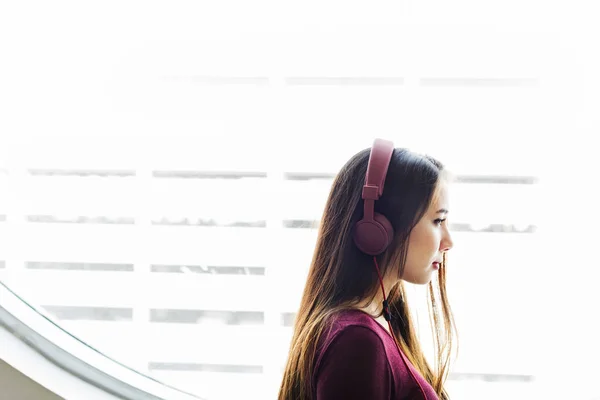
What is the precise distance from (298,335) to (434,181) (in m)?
0.36

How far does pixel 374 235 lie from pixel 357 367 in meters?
0.21

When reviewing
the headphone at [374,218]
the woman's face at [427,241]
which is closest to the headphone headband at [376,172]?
the headphone at [374,218]

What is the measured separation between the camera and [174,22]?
5.26ft

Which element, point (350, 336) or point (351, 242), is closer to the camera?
point (350, 336)

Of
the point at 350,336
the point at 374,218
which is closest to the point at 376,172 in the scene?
the point at 374,218

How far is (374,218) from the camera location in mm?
915

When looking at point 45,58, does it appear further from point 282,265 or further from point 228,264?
point 282,265

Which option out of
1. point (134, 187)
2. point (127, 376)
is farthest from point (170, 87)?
point (127, 376)

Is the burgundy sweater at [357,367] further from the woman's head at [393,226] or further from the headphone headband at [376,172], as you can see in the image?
the headphone headband at [376,172]

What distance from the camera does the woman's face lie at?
3.15ft

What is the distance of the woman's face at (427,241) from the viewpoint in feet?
3.15

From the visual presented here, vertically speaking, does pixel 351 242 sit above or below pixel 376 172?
below

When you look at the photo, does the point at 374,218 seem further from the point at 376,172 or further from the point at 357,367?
the point at 357,367

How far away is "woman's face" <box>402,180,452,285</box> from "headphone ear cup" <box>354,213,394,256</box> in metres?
0.07
